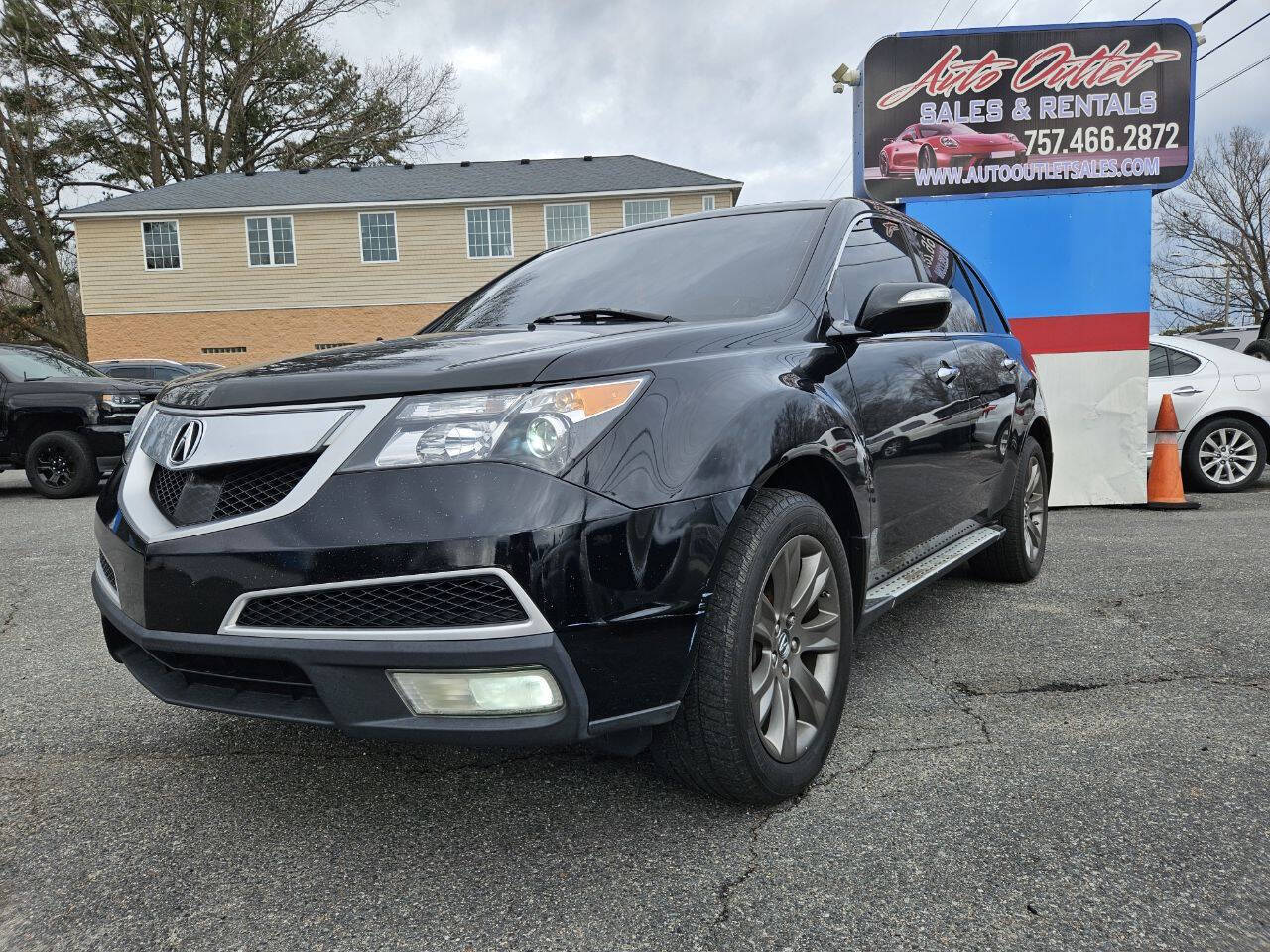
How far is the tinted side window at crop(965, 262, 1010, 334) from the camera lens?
4.45 meters

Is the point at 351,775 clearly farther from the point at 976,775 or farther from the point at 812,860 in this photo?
the point at 976,775

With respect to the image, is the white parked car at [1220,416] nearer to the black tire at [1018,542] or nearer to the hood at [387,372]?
the black tire at [1018,542]

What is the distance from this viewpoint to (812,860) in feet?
6.76

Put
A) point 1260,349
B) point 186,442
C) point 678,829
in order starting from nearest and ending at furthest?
point 186,442 < point 678,829 < point 1260,349

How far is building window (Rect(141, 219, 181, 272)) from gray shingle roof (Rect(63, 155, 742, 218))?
470 millimetres

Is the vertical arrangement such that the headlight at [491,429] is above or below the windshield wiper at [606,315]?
below

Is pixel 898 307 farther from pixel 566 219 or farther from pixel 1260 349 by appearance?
pixel 566 219

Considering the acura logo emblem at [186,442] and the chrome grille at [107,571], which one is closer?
the acura logo emblem at [186,442]

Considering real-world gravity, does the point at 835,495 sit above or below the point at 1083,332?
below

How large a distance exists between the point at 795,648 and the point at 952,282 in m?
2.41

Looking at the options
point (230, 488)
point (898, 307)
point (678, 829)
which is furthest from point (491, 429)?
point (898, 307)

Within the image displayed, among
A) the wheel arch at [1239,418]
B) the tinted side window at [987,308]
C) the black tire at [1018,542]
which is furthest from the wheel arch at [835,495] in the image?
the wheel arch at [1239,418]

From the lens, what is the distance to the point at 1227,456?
8.04 m

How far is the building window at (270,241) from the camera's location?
25547 mm
